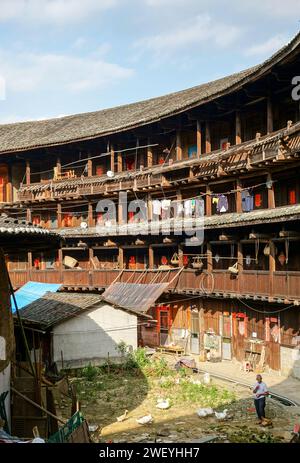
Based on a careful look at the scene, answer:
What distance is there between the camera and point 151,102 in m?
40.9

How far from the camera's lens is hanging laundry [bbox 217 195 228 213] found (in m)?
29.3

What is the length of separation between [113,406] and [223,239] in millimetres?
12088

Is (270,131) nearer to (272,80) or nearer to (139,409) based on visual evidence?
(272,80)

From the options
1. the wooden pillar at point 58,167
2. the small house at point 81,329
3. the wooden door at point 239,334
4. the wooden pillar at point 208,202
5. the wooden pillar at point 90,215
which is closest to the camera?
the small house at point 81,329

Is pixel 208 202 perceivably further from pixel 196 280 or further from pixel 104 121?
pixel 104 121

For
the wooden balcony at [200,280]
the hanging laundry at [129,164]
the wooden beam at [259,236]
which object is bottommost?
the wooden balcony at [200,280]

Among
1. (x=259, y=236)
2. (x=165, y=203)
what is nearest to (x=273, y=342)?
(x=259, y=236)

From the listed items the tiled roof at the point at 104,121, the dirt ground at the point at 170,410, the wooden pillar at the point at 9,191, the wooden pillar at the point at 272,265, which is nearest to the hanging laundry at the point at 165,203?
the tiled roof at the point at 104,121

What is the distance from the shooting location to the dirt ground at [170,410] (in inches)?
605

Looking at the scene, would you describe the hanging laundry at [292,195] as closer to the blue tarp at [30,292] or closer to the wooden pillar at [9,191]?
the blue tarp at [30,292]

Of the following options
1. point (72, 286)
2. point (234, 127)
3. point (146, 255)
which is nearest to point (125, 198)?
point (146, 255)

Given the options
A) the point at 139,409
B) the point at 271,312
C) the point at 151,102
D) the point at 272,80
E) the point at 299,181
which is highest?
the point at 151,102

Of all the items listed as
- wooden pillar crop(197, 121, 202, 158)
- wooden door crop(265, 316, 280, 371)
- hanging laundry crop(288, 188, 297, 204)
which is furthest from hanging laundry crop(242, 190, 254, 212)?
wooden door crop(265, 316, 280, 371)

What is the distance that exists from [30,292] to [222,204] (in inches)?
490
